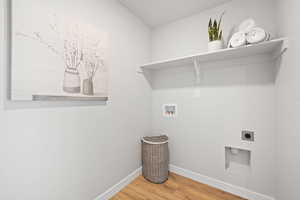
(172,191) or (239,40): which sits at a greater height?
(239,40)

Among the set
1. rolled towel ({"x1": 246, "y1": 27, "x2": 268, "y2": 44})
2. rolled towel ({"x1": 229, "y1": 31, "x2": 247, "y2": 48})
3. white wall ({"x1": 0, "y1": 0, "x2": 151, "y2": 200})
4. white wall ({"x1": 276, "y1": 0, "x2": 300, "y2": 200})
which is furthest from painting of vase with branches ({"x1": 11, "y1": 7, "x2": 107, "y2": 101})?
white wall ({"x1": 276, "y1": 0, "x2": 300, "y2": 200})

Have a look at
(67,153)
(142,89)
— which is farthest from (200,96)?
(67,153)

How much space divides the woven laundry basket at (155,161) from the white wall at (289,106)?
1161 millimetres

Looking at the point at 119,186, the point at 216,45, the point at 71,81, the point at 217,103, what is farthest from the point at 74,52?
the point at 217,103

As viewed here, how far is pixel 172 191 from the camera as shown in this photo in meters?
1.52

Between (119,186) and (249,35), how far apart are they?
219 centimetres

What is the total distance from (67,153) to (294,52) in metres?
1.96

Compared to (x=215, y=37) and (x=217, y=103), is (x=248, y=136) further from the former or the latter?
(x=215, y=37)

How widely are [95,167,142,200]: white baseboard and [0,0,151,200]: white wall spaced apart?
57 mm

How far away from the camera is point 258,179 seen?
4.48 feet

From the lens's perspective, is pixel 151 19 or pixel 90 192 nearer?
pixel 90 192

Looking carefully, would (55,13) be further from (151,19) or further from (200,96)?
(200,96)

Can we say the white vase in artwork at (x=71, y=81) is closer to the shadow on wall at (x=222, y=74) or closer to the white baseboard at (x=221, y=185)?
the shadow on wall at (x=222, y=74)

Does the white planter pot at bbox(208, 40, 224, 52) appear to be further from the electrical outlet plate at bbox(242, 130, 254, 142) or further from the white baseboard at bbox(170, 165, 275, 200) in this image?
the white baseboard at bbox(170, 165, 275, 200)
